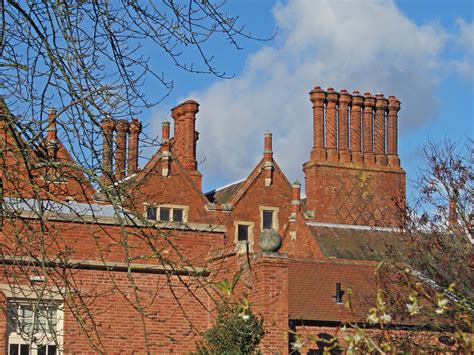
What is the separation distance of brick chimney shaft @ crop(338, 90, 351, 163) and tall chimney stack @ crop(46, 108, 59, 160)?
3451cm

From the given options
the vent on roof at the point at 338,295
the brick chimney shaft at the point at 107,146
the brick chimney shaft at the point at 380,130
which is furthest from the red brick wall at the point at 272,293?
the brick chimney shaft at the point at 380,130

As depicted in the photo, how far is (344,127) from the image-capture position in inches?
1745

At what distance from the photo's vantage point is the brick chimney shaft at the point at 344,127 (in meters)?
44.2

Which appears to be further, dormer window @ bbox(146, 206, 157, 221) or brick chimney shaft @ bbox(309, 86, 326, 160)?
brick chimney shaft @ bbox(309, 86, 326, 160)

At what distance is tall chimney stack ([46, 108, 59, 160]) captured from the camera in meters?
8.84

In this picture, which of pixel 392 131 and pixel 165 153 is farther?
pixel 392 131

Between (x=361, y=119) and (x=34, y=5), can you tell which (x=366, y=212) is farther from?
(x=34, y=5)

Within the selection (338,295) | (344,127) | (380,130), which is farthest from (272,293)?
(380,130)

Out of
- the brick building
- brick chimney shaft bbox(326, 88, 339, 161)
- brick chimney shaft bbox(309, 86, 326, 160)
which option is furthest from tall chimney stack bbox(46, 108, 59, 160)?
brick chimney shaft bbox(326, 88, 339, 161)

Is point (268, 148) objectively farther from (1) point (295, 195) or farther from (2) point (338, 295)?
(2) point (338, 295)

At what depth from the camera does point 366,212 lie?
43.6 m

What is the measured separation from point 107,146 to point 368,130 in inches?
1445

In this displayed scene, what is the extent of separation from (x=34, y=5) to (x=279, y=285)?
1029 cm

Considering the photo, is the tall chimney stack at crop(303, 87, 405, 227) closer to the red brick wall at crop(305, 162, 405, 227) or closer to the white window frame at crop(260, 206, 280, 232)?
the red brick wall at crop(305, 162, 405, 227)
